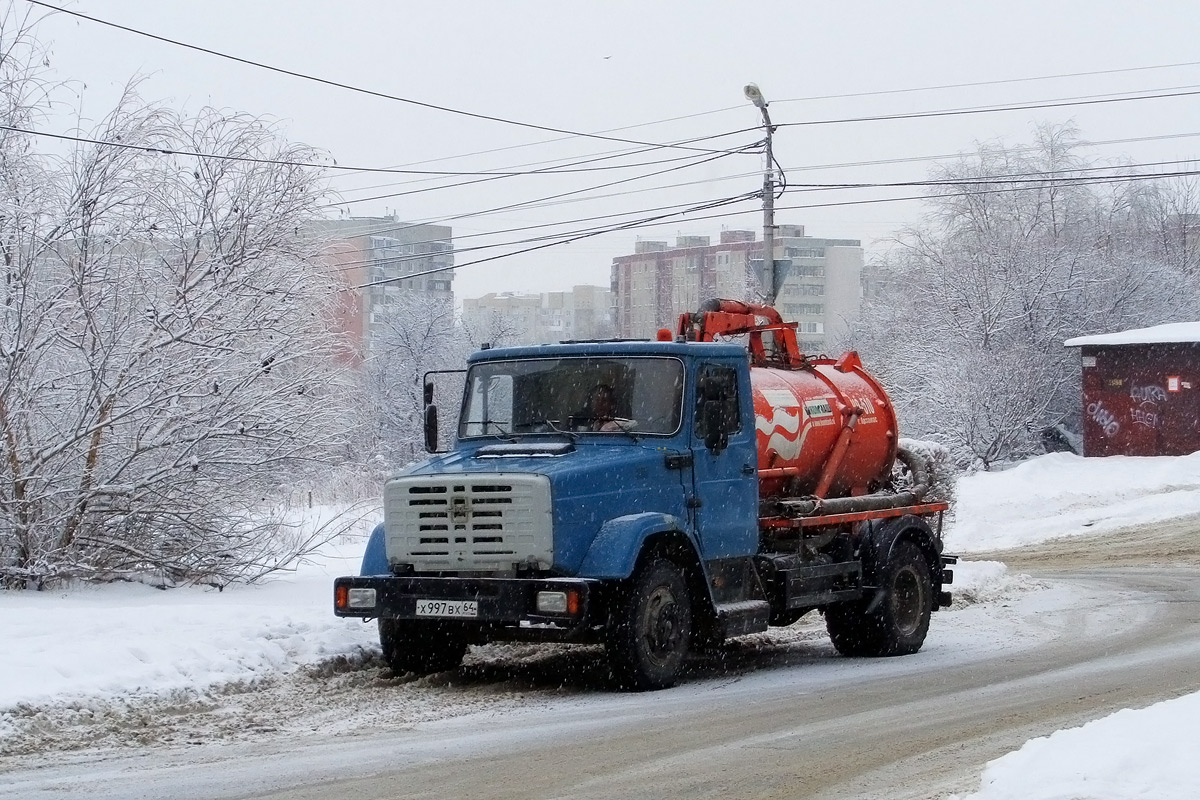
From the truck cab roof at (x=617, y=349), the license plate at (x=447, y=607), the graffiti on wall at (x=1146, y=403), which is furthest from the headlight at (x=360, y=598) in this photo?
the graffiti on wall at (x=1146, y=403)

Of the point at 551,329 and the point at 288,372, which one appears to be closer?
the point at 288,372

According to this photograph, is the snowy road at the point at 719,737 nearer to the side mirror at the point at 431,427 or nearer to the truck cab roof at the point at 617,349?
the side mirror at the point at 431,427

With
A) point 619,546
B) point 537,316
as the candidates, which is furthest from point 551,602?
point 537,316

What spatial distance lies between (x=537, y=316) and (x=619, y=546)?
85233 millimetres

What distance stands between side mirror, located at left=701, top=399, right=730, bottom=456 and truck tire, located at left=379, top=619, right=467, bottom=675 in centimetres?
226

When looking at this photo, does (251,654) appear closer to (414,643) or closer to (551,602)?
(414,643)

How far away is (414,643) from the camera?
10.4m

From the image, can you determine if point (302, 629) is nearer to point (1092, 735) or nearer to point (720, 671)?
point (720, 671)

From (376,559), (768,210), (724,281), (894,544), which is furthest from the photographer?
(724,281)

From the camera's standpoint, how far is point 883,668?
11.3 m

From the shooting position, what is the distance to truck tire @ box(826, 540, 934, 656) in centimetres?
Answer: 1202

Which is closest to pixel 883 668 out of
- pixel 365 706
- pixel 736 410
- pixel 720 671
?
pixel 720 671

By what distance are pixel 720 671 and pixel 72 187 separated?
705 cm

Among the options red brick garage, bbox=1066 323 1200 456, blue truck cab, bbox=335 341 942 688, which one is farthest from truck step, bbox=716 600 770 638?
red brick garage, bbox=1066 323 1200 456
